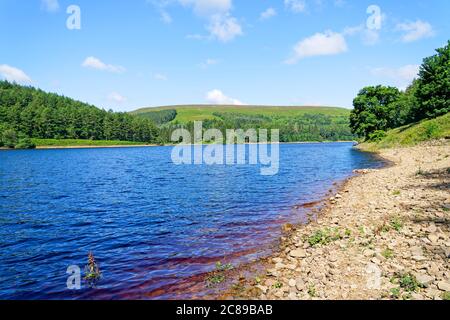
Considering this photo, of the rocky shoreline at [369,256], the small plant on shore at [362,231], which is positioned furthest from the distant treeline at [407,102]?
the small plant on shore at [362,231]

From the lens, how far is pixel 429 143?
57.4 metres

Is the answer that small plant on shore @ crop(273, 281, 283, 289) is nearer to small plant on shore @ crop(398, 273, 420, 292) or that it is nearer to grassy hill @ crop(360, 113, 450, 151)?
small plant on shore @ crop(398, 273, 420, 292)

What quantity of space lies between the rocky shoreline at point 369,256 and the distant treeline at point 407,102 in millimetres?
→ 67226

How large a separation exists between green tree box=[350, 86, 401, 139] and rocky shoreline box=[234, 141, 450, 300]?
3167 inches

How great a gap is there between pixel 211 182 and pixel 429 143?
4152 centimetres

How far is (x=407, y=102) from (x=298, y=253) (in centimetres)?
10595

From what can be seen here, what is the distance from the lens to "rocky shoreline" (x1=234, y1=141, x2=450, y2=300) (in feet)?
33.6

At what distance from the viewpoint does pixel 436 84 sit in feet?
247

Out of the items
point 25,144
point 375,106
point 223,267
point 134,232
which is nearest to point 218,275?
point 223,267

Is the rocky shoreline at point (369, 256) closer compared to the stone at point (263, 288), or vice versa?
the rocky shoreline at point (369, 256)

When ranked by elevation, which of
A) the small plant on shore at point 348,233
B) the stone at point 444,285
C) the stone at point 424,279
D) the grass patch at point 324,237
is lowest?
the grass patch at point 324,237

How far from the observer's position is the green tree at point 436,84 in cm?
7425

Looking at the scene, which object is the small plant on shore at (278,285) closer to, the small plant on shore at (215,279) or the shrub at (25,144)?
the small plant on shore at (215,279)

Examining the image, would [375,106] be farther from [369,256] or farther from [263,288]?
[263,288]
